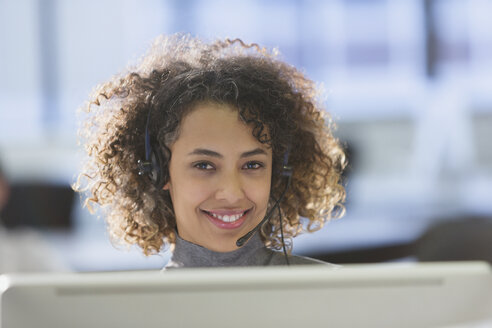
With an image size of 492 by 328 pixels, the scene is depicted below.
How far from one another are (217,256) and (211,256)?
0.01 meters

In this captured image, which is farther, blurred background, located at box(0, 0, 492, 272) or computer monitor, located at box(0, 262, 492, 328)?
blurred background, located at box(0, 0, 492, 272)

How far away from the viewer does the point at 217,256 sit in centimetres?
113

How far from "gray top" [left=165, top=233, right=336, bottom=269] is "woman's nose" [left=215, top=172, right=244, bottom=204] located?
0.11m

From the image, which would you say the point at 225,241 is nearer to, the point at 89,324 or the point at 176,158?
the point at 176,158

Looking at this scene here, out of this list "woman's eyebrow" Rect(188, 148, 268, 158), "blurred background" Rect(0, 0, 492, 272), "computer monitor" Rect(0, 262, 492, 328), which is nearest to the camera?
"computer monitor" Rect(0, 262, 492, 328)

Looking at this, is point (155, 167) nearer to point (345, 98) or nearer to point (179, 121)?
point (179, 121)

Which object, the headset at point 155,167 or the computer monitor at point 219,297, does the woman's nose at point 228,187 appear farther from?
the computer monitor at point 219,297

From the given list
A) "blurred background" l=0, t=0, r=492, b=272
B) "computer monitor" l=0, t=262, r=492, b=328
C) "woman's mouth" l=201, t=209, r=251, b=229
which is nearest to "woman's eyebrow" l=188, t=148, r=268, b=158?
"woman's mouth" l=201, t=209, r=251, b=229

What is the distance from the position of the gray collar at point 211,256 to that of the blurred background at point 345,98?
7.51 feet

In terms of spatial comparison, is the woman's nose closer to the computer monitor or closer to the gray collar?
the gray collar

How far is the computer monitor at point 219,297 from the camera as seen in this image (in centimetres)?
69

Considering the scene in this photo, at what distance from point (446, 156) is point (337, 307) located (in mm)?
4047

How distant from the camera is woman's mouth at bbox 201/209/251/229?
1.11 metres

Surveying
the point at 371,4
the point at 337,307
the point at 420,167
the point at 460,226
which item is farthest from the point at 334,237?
the point at 337,307
